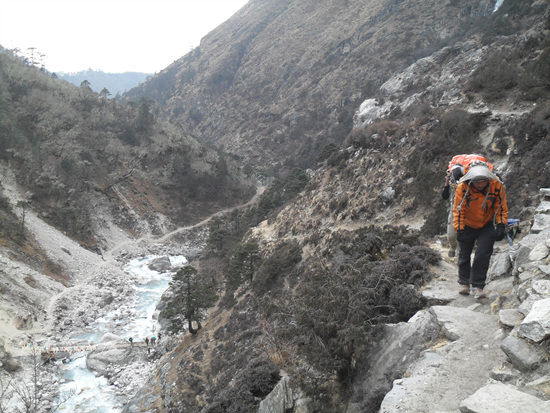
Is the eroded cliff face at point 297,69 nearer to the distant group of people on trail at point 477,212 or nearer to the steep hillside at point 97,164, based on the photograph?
the steep hillside at point 97,164

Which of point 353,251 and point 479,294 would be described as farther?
point 353,251

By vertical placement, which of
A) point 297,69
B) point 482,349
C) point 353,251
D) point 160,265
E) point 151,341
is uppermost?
point 297,69

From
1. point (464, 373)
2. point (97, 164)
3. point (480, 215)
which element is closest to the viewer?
point (464, 373)

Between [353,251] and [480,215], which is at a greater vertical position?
[480,215]

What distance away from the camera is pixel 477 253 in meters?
5.46

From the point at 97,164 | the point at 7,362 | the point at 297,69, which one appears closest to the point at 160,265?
the point at 7,362

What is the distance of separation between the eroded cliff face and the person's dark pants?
5598cm

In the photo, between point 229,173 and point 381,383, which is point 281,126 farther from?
point 381,383

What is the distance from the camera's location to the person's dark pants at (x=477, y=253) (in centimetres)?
530

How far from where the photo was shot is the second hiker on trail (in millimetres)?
5078

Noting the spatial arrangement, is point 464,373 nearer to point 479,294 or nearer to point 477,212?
point 479,294

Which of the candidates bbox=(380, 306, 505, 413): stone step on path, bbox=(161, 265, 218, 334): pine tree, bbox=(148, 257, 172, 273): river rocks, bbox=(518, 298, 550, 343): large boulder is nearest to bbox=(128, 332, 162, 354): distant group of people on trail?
bbox=(161, 265, 218, 334): pine tree

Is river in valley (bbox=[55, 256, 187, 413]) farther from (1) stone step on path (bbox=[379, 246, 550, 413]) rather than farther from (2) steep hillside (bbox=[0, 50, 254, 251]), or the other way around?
(1) stone step on path (bbox=[379, 246, 550, 413])

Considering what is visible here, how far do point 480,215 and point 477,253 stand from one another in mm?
690
